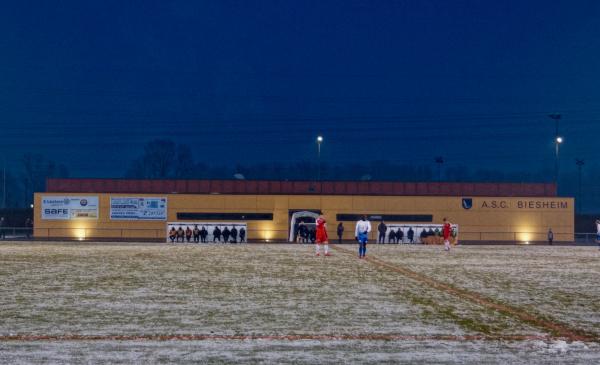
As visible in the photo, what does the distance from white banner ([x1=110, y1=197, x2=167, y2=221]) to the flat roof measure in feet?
12.1

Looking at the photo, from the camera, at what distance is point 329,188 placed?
57.1 m

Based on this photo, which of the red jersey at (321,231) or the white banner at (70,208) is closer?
the red jersey at (321,231)

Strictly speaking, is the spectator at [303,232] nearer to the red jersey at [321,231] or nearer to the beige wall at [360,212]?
the beige wall at [360,212]

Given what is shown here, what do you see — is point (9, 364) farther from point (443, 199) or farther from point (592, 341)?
point (443, 199)

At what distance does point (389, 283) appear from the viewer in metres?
16.6

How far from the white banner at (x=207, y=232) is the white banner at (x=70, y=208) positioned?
8.28 meters

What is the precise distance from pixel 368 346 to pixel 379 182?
1904 inches

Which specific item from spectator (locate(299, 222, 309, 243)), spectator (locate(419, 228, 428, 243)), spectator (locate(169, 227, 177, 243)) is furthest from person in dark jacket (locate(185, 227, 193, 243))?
spectator (locate(419, 228, 428, 243))

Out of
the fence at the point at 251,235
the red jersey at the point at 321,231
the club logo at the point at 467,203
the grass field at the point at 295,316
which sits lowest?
the fence at the point at 251,235

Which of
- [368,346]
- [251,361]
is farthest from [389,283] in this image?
[251,361]

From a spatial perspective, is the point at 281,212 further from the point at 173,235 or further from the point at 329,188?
the point at 173,235

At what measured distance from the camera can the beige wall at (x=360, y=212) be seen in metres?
51.8

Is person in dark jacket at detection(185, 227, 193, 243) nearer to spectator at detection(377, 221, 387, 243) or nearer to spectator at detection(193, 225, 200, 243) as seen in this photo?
spectator at detection(193, 225, 200, 243)

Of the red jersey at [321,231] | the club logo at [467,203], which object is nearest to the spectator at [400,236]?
the club logo at [467,203]
